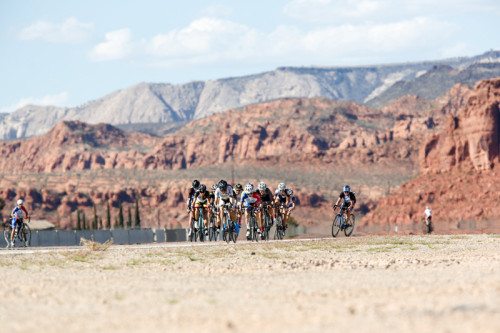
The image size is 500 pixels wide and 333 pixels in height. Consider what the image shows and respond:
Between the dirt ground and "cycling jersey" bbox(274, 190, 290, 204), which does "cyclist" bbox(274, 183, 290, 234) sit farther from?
the dirt ground

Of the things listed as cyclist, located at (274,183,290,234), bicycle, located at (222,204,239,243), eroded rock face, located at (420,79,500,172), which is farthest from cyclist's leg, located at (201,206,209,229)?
eroded rock face, located at (420,79,500,172)

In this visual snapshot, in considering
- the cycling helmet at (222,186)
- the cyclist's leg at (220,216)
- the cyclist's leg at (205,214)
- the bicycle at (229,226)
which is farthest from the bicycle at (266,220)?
the cycling helmet at (222,186)

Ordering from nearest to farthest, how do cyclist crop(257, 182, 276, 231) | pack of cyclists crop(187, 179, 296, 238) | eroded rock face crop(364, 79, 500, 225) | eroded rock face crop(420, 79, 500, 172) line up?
pack of cyclists crop(187, 179, 296, 238) → cyclist crop(257, 182, 276, 231) → eroded rock face crop(364, 79, 500, 225) → eroded rock face crop(420, 79, 500, 172)

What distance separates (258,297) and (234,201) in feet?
51.9

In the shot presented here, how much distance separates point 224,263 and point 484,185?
90.5 metres

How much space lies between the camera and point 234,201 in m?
26.3

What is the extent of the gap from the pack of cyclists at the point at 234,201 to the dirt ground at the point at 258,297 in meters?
9.33

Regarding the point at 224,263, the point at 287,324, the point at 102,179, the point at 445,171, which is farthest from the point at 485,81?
the point at 287,324

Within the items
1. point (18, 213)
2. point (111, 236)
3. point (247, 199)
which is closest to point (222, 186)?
point (247, 199)

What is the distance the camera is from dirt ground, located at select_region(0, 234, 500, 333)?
26.5ft

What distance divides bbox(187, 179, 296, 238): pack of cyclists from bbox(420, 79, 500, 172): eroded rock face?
82232mm

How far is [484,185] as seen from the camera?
336 feet

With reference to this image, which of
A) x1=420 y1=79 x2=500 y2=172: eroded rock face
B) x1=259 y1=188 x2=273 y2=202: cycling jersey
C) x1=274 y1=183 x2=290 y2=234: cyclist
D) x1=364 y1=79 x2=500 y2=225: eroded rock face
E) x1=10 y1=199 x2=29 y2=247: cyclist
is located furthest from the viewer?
x1=420 y1=79 x2=500 y2=172: eroded rock face

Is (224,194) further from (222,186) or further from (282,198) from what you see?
(282,198)
